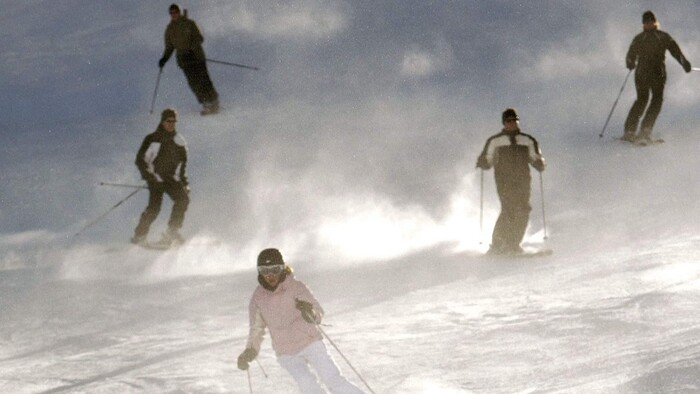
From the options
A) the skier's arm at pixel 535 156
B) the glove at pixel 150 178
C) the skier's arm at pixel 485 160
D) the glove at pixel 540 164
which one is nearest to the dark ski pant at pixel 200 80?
the glove at pixel 150 178

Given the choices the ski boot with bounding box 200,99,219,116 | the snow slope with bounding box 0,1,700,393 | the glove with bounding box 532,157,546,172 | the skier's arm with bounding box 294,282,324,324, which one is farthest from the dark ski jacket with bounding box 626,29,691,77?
the skier's arm with bounding box 294,282,324,324

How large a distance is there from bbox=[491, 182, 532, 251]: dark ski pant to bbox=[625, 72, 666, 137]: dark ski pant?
4.70 m

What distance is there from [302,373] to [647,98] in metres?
10.7

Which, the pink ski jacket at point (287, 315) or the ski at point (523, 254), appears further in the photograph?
the ski at point (523, 254)

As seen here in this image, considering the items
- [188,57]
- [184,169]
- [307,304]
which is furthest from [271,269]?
[188,57]

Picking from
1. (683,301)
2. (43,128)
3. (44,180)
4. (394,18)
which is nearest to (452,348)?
(683,301)

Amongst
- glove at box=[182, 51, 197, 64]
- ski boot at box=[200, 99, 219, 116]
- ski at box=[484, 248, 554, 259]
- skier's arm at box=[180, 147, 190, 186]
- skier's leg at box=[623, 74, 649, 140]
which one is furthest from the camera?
ski boot at box=[200, 99, 219, 116]

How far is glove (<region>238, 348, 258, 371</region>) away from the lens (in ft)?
27.4

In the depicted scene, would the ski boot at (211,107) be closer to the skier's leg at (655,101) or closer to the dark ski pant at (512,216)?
the skier's leg at (655,101)

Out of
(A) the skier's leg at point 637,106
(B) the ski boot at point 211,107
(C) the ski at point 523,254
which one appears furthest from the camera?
(B) the ski boot at point 211,107

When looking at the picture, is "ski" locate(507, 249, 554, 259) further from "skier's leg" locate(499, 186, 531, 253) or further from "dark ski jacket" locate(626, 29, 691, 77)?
"dark ski jacket" locate(626, 29, 691, 77)

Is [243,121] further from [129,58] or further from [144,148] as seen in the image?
[144,148]

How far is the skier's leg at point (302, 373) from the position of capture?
8.43 metres

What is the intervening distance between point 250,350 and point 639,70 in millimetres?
10535
